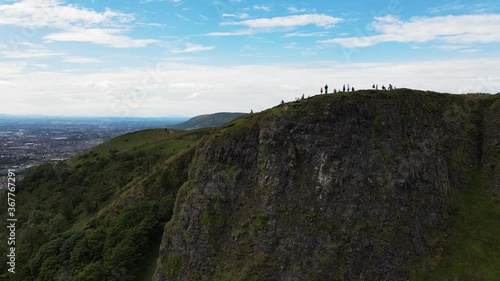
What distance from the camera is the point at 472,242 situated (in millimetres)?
45219

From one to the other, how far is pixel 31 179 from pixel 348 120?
4448 inches

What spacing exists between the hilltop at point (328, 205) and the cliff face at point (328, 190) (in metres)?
0.15

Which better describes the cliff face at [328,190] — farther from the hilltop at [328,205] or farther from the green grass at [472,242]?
the green grass at [472,242]

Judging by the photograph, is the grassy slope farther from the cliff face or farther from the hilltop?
the cliff face

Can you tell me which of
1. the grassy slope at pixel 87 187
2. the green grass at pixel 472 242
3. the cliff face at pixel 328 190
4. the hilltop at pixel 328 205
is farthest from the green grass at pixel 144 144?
the green grass at pixel 472 242

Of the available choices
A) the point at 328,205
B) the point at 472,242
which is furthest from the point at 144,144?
the point at 472,242

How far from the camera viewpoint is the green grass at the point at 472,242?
139ft

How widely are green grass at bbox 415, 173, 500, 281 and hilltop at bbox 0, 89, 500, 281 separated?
0.14 meters

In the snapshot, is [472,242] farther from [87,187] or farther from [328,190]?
[87,187]

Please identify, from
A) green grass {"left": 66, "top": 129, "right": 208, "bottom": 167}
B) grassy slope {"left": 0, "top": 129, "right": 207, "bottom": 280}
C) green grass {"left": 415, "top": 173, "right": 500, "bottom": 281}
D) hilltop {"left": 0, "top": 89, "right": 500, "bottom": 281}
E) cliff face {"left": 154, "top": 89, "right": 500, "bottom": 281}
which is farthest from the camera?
green grass {"left": 66, "top": 129, "right": 208, "bottom": 167}

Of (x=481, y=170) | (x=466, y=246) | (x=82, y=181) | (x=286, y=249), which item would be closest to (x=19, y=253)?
(x=82, y=181)

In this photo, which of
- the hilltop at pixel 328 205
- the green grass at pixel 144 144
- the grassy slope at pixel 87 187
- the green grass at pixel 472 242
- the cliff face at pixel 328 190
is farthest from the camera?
the green grass at pixel 144 144

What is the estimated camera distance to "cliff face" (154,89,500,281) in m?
44.5

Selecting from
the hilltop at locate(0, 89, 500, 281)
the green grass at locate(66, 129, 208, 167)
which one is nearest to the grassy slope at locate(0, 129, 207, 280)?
the green grass at locate(66, 129, 208, 167)
